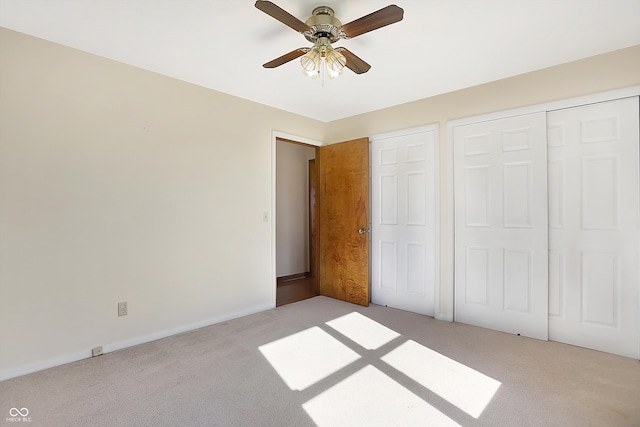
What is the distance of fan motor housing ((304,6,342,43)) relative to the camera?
1.87 metres

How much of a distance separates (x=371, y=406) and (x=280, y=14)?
2302 mm

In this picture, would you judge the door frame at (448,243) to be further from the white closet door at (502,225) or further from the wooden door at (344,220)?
the wooden door at (344,220)

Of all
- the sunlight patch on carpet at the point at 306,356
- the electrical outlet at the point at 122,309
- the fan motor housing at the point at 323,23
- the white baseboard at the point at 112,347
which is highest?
the fan motor housing at the point at 323,23

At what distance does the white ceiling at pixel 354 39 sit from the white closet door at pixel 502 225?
0.61 metres

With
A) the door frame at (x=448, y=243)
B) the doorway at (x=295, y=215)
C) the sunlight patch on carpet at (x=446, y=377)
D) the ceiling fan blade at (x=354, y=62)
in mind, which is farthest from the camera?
the doorway at (x=295, y=215)

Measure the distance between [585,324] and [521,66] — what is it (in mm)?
2282

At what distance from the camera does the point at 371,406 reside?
70.8 inches

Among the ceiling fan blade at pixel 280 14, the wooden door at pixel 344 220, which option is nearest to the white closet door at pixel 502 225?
the wooden door at pixel 344 220

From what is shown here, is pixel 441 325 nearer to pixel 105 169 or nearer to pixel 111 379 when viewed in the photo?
pixel 111 379

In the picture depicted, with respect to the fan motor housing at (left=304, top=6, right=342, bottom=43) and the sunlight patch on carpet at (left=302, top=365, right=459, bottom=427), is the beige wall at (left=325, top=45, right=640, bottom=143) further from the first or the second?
the sunlight patch on carpet at (left=302, top=365, right=459, bottom=427)

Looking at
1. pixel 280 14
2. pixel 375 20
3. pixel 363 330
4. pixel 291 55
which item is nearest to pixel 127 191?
pixel 291 55

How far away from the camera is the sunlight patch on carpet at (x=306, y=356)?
2123 mm

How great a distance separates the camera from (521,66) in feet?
8.68

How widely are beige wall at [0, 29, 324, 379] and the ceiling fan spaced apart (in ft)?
4.25
